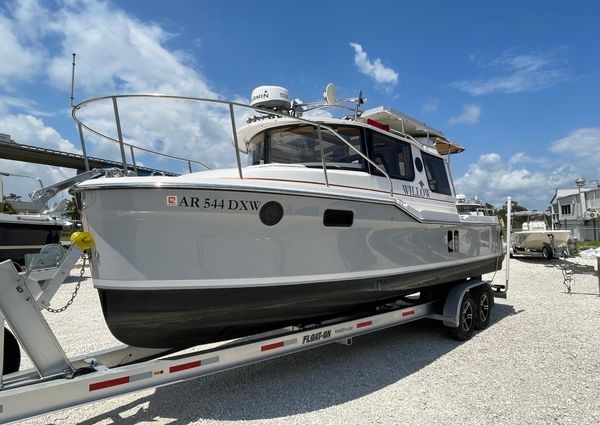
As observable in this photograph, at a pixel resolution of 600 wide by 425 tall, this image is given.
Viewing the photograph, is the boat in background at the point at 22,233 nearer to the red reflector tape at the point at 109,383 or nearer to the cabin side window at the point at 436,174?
the red reflector tape at the point at 109,383

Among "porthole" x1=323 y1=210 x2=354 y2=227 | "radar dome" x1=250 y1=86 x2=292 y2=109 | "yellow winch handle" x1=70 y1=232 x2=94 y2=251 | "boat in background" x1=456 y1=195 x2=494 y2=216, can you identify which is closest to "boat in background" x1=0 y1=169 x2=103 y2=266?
"radar dome" x1=250 y1=86 x2=292 y2=109

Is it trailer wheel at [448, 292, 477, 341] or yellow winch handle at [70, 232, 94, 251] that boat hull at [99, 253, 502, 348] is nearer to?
yellow winch handle at [70, 232, 94, 251]

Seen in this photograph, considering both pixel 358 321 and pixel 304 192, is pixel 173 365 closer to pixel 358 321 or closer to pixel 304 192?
pixel 304 192

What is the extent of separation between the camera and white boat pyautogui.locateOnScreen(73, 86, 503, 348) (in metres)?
2.88

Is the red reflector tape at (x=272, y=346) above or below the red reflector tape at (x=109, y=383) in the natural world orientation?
above

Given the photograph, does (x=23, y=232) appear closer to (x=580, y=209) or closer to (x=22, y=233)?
(x=22, y=233)

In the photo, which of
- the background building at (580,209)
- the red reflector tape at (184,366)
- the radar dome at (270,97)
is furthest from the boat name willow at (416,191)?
the background building at (580,209)

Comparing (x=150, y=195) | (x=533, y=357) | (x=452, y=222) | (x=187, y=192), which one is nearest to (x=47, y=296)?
(x=150, y=195)

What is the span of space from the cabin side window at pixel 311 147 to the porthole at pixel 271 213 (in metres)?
1.21

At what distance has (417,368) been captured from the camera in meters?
4.28

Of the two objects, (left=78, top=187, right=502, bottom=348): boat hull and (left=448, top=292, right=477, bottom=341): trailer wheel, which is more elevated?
(left=78, top=187, right=502, bottom=348): boat hull

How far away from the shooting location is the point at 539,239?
17.1 metres

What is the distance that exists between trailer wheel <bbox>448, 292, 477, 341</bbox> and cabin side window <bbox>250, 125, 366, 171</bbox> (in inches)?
100

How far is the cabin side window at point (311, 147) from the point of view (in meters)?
4.46
